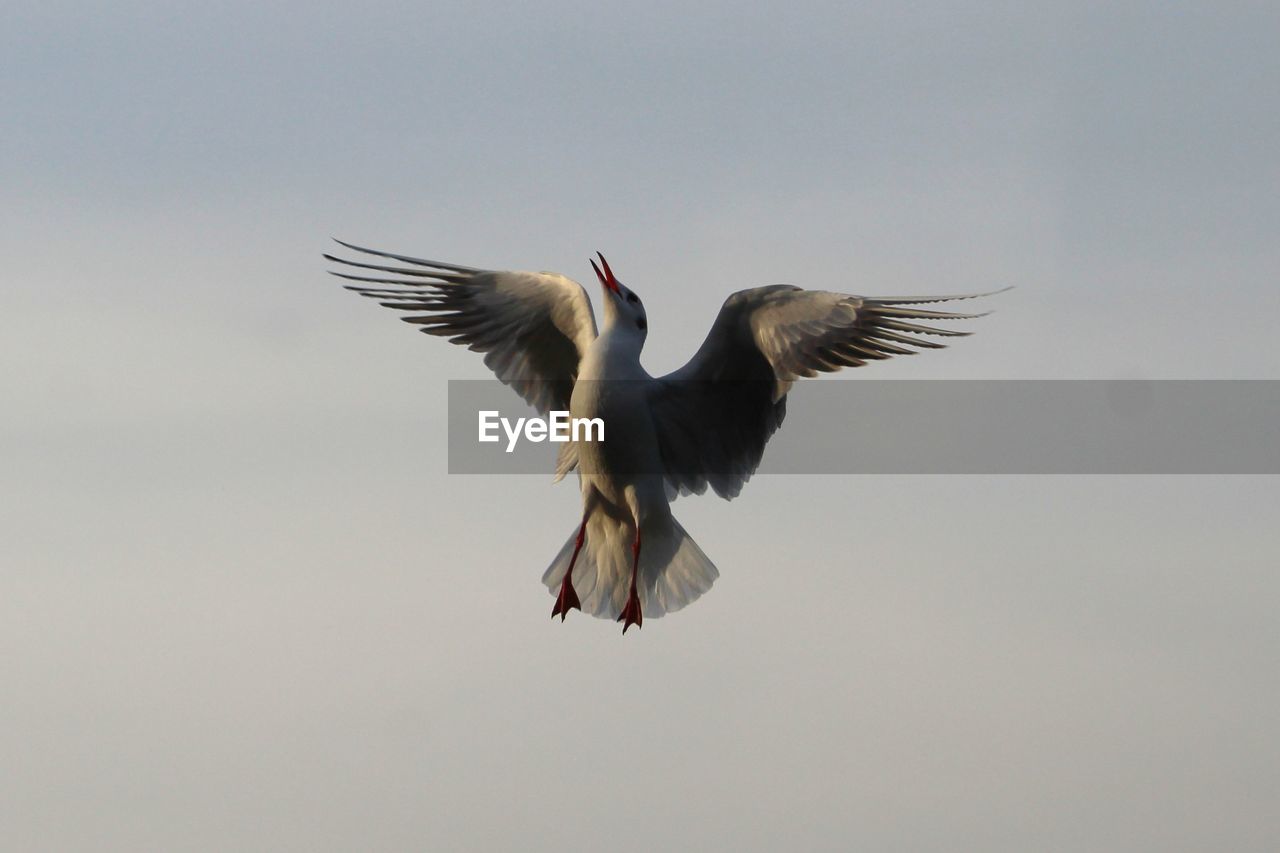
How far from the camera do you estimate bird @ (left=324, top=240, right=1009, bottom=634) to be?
566 inches

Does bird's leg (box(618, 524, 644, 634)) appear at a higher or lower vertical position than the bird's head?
lower

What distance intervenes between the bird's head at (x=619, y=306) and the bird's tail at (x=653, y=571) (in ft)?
4.77

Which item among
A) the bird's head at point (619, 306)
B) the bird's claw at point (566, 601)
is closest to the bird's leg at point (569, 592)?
the bird's claw at point (566, 601)

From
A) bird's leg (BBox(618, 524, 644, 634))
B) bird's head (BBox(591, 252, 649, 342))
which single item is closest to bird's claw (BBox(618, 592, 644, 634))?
bird's leg (BBox(618, 524, 644, 634))

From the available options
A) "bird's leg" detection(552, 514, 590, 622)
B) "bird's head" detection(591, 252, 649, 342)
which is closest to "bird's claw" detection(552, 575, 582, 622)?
"bird's leg" detection(552, 514, 590, 622)

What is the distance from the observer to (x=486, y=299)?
1519cm

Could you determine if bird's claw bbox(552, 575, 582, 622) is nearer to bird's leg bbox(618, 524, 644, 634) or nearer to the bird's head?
bird's leg bbox(618, 524, 644, 634)

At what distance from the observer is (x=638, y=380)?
14352mm

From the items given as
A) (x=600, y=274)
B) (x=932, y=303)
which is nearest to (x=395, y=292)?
(x=600, y=274)

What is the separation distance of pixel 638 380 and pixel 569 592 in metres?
1.79

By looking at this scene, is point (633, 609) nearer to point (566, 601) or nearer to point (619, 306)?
point (566, 601)

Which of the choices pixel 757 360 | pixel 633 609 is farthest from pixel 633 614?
pixel 757 360

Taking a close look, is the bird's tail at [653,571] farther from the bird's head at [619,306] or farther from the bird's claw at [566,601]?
the bird's head at [619,306]

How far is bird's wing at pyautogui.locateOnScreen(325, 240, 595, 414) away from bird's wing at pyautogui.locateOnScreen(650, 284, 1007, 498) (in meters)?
0.92
